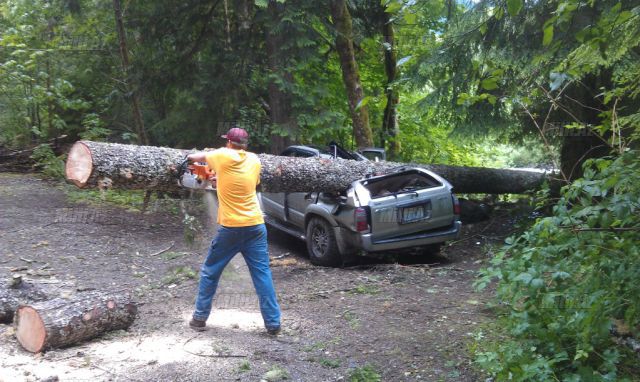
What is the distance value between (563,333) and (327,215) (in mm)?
5036

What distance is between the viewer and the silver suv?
821 cm

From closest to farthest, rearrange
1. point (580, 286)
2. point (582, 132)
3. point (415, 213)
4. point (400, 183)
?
point (580, 286) → point (415, 213) → point (400, 183) → point (582, 132)

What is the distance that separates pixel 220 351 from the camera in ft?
16.0

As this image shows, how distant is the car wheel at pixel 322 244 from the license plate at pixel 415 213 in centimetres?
117

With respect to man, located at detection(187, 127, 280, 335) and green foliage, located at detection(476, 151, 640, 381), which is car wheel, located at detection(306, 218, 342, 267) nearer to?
man, located at detection(187, 127, 280, 335)

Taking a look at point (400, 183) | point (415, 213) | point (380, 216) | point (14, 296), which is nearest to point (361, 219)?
point (380, 216)

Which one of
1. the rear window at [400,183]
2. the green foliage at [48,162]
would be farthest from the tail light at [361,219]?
the green foliage at [48,162]

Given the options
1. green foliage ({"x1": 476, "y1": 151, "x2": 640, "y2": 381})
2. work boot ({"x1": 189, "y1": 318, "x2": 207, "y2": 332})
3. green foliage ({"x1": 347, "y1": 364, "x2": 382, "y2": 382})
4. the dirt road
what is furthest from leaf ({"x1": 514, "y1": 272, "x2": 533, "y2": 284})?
work boot ({"x1": 189, "y1": 318, "x2": 207, "y2": 332})

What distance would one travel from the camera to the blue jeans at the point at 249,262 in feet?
17.8

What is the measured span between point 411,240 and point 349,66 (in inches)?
249

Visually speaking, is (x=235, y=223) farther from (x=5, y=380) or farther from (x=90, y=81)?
(x=90, y=81)

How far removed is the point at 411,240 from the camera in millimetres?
8406

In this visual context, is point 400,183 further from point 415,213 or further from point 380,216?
point 380,216

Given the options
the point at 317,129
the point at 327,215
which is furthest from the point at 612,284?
the point at 317,129
